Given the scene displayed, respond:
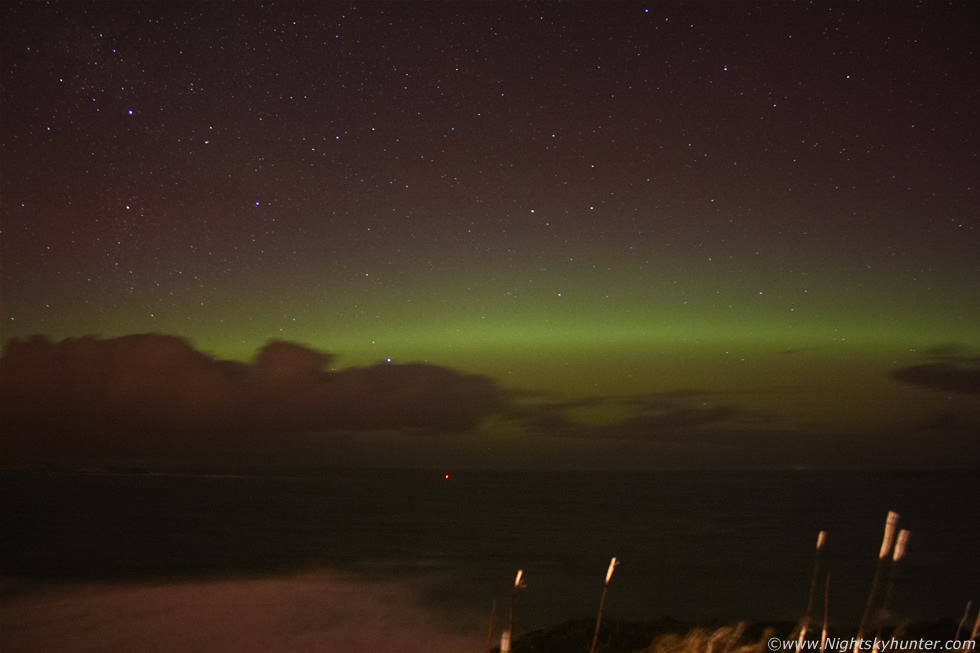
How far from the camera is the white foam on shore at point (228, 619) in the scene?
19016 millimetres

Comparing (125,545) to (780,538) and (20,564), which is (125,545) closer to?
(20,564)

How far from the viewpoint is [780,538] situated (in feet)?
161

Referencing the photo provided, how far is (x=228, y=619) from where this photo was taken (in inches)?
853

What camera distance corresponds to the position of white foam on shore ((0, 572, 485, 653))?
749 inches

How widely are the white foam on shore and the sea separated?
85 millimetres

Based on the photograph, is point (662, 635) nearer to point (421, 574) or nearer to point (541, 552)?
point (421, 574)

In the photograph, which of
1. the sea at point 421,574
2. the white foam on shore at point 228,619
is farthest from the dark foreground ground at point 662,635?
the white foam on shore at point 228,619

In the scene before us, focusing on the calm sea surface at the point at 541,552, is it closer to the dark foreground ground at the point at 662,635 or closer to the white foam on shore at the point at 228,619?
the white foam on shore at the point at 228,619

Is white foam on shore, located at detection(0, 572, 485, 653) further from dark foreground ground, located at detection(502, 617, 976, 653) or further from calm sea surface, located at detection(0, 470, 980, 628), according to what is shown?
dark foreground ground, located at detection(502, 617, 976, 653)

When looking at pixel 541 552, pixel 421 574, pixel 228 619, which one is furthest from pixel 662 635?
pixel 541 552

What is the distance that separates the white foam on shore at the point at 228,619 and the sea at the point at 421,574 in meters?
0.09

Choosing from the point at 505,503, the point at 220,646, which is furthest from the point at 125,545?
the point at 505,503

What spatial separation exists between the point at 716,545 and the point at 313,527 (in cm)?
2710

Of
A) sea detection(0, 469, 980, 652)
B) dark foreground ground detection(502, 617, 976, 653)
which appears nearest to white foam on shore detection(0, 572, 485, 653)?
sea detection(0, 469, 980, 652)
